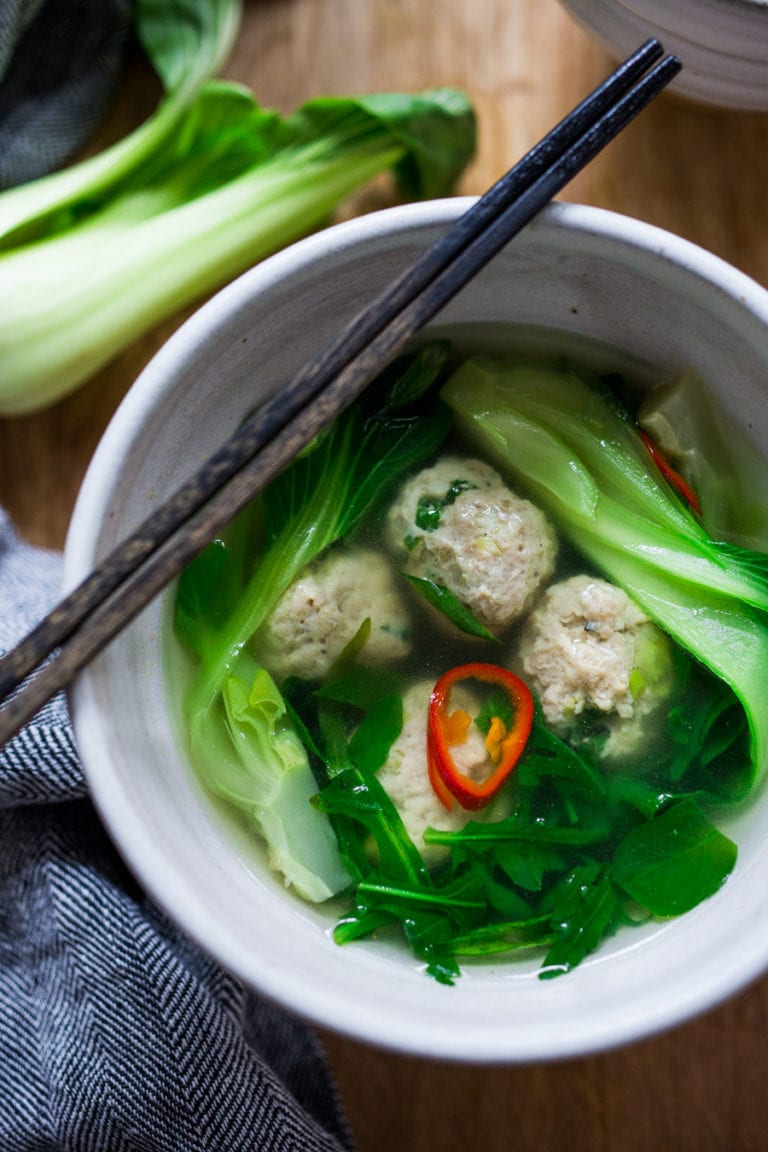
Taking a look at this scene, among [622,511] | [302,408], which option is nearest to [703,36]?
A: [622,511]

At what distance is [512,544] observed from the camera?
1.21 metres

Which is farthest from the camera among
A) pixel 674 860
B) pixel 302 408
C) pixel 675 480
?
pixel 675 480

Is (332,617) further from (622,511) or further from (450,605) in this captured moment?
(622,511)

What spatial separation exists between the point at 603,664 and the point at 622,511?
0.19 meters

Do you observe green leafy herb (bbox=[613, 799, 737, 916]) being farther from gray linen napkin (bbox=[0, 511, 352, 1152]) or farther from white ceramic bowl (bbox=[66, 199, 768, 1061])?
gray linen napkin (bbox=[0, 511, 352, 1152])

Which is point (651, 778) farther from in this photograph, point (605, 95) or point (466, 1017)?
point (605, 95)

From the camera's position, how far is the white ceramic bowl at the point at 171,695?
892 millimetres

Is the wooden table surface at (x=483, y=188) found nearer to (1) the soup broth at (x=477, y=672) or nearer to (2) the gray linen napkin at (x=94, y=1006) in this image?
(2) the gray linen napkin at (x=94, y=1006)

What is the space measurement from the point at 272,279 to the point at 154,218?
0.64 m

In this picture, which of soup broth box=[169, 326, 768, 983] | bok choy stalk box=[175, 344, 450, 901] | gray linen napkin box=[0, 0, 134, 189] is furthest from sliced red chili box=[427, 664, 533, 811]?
gray linen napkin box=[0, 0, 134, 189]

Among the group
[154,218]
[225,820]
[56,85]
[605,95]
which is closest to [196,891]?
[225,820]

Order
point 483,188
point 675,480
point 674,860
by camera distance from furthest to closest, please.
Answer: point 483,188, point 675,480, point 674,860

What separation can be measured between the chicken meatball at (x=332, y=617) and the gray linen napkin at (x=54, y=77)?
80 cm

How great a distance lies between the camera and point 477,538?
120 cm
